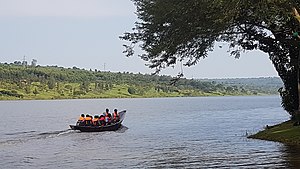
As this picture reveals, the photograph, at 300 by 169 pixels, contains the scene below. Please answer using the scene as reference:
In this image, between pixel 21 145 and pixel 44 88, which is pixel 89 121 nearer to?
pixel 21 145

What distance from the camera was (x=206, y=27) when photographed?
22.5 meters

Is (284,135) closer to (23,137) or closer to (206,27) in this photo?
(206,27)

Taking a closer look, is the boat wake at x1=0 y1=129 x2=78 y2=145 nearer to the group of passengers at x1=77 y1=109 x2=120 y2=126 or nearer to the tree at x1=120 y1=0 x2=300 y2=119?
the group of passengers at x1=77 y1=109 x2=120 y2=126

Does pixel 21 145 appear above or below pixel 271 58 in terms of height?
below

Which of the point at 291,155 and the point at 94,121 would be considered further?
the point at 94,121

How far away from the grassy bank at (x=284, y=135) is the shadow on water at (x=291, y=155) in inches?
61.6

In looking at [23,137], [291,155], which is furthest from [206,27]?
[23,137]

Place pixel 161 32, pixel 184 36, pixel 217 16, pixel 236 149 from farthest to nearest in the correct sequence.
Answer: pixel 236 149 → pixel 161 32 → pixel 184 36 → pixel 217 16

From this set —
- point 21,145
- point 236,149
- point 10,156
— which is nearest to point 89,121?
point 21,145

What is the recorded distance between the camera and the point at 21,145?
35.5m

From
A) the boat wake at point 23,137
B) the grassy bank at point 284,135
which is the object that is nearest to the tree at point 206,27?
the grassy bank at point 284,135

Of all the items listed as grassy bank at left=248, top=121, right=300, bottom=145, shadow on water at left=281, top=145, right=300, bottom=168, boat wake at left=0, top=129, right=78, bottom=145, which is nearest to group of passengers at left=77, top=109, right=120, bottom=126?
boat wake at left=0, top=129, right=78, bottom=145

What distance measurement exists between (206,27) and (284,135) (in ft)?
32.9

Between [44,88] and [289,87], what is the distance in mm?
164568
